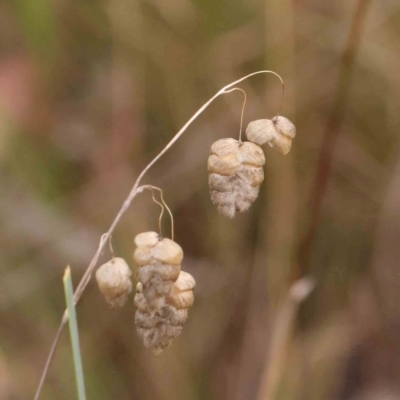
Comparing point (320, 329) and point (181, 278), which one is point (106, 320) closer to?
point (320, 329)

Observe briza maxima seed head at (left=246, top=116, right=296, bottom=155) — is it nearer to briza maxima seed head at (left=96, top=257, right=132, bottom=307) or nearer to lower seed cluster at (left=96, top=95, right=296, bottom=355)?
lower seed cluster at (left=96, top=95, right=296, bottom=355)

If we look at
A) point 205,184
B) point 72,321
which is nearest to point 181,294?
point 72,321

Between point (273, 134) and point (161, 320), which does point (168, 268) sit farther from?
point (273, 134)

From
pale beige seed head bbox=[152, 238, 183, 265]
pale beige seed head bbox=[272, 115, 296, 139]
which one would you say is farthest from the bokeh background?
pale beige seed head bbox=[152, 238, 183, 265]

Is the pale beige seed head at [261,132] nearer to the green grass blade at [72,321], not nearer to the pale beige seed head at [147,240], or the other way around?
the pale beige seed head at [147,240]

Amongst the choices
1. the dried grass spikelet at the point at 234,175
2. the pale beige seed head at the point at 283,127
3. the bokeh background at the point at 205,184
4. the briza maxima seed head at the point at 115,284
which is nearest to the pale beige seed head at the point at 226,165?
the dried grass spikelet at the point at 234,175

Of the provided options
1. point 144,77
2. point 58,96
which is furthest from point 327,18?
point 58,96
